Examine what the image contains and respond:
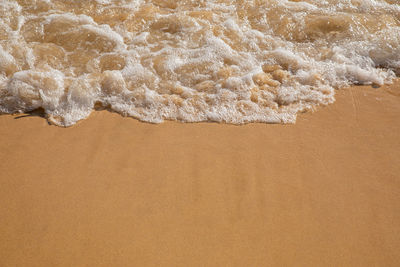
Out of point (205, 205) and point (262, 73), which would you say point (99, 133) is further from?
point (262, 73)

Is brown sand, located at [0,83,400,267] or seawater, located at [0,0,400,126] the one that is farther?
seawater, located at [0,0,400,126]

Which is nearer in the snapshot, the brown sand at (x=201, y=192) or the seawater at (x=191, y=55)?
the brown sand at (x=201, y=192)

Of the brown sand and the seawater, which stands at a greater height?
the seawater

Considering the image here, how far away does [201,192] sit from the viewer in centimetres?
212

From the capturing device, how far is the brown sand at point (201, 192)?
1843mm

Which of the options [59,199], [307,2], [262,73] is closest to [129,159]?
[59,199]

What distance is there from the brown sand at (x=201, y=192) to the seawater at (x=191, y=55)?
23 centimetres

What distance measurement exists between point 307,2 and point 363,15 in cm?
67

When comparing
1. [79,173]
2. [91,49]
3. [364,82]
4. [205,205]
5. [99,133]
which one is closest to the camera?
[205,205]

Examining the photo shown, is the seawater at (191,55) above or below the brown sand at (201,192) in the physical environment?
above

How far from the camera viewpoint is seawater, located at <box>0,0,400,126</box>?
9.08 ft

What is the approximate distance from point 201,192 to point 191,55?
161 cm

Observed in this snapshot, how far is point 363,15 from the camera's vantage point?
151 inches

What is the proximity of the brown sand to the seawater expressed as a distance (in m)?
0.23
